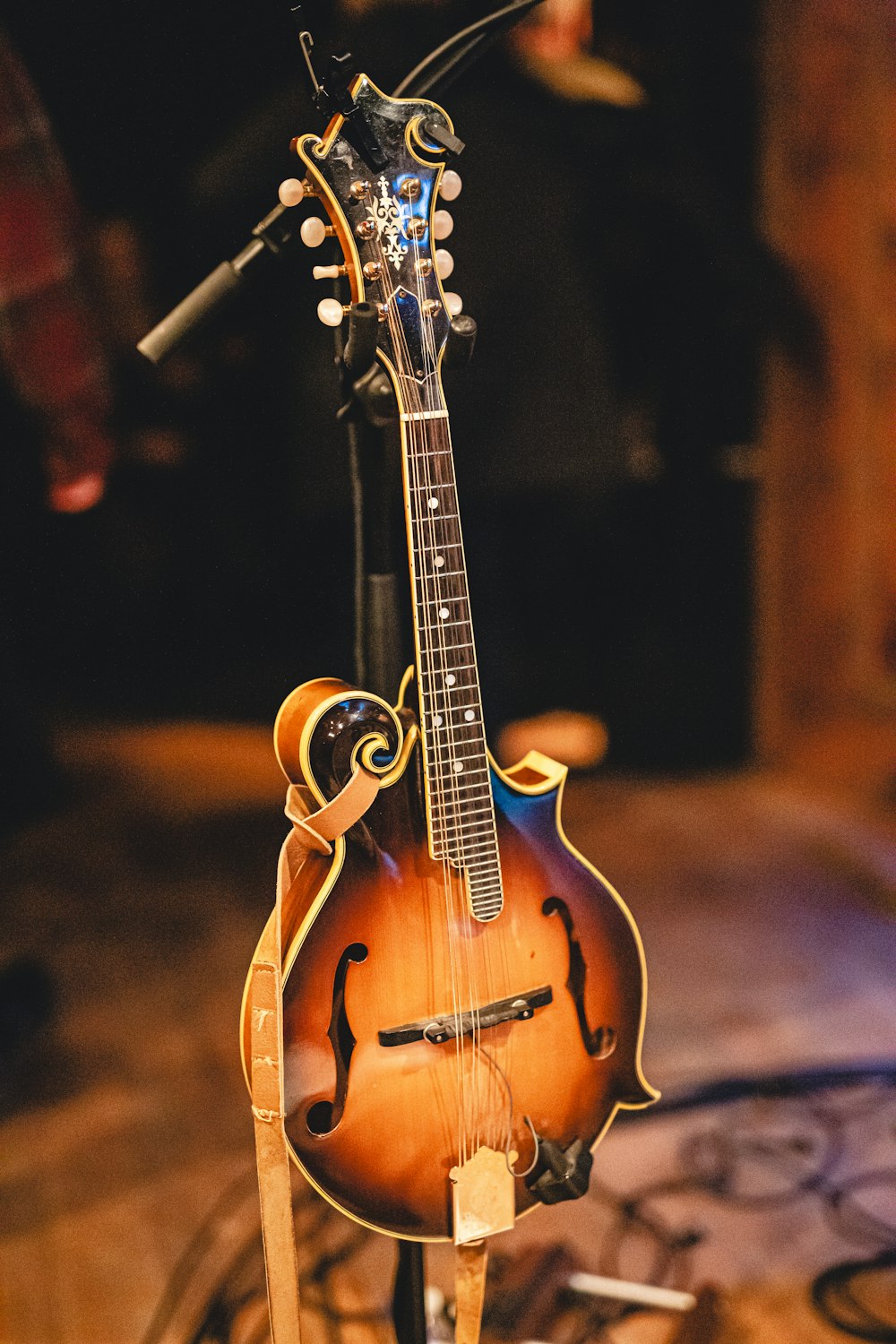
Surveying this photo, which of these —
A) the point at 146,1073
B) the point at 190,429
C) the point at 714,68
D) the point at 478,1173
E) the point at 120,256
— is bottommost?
the point at 146,1073

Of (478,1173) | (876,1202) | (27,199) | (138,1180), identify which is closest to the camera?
(478,1173)

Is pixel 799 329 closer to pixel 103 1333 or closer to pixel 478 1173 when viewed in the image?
pixel 478 1173

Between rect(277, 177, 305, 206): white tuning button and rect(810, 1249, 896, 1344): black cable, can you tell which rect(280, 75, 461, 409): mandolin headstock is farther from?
rect(810, 1249, 896, 1344): black cable

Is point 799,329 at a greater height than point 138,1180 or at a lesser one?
greater

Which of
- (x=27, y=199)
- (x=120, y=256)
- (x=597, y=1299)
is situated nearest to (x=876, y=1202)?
(x=597, y=1299)

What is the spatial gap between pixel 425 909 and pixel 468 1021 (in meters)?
0.11

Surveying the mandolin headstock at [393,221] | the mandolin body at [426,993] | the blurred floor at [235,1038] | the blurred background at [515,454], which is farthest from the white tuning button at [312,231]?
the blurred floor at [235,1038]

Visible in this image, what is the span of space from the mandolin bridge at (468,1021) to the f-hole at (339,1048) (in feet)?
0.12

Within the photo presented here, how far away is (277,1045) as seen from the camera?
3.16 feet

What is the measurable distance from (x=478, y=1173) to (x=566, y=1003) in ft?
0.57

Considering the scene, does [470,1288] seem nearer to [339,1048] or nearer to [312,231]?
[339,1048]

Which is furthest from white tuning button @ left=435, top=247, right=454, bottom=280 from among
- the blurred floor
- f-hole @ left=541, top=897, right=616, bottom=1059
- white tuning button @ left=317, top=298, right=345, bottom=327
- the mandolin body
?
the blurred floor

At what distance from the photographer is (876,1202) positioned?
155 centimetres

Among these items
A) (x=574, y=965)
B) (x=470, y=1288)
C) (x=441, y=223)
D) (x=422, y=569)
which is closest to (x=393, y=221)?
(x=441, y=223)
